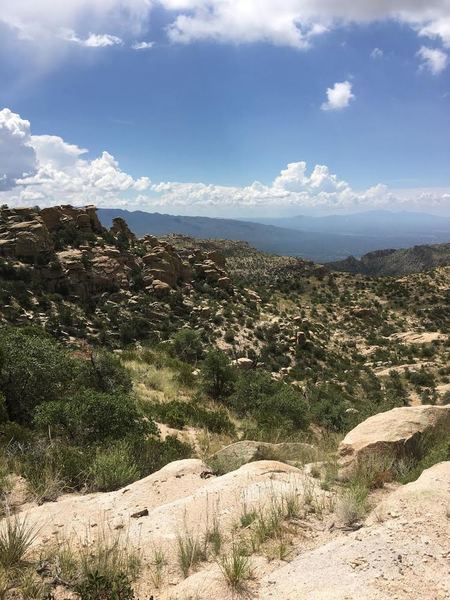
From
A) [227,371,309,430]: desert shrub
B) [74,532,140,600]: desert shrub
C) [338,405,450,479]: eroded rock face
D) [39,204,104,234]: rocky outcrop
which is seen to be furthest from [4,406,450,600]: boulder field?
[39,204,104,234]: rocky outcrop

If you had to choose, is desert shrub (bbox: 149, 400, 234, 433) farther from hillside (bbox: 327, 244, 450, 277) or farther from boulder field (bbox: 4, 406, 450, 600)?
hillside (bbox: 327, 244, 450, 277)

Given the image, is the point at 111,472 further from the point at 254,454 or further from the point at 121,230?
the point at 121,230

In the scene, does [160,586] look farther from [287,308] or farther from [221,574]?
[287,308]

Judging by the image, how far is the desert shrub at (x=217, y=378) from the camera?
17.1 m

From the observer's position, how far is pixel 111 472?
Answer: 6.12m

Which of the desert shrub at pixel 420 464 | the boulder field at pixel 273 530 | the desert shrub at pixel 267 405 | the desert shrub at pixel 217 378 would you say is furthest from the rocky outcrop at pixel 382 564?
the desert shrub at pixel 217 378

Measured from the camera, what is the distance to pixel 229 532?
14.1 ft

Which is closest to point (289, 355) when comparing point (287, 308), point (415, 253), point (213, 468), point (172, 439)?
point (287, 308)

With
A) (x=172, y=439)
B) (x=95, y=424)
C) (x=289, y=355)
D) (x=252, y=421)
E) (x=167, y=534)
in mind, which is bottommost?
(x=289, y=355)

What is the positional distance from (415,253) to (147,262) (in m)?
124

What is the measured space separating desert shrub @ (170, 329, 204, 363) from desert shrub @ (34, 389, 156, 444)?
1511cm

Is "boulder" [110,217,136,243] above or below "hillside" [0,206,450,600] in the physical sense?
above

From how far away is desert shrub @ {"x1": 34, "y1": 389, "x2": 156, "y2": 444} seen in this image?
8320 millimetres

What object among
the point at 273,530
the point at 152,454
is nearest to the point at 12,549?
the point at 273,530
